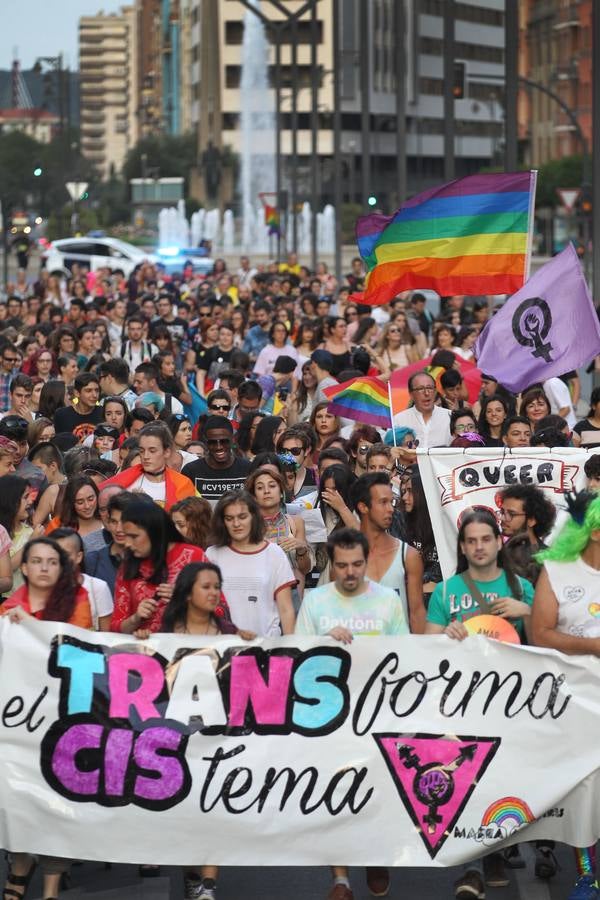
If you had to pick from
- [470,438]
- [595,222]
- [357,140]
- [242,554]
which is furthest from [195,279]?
[357,140]

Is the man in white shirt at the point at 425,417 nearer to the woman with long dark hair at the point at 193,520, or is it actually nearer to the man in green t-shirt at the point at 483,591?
the woman with long dark hair at the point at 193,520

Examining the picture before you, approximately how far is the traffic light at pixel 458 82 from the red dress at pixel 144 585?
957 inches

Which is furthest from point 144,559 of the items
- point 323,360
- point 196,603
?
point 323,360

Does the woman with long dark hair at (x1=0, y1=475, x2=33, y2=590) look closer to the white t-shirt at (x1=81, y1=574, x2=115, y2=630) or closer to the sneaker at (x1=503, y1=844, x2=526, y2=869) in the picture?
the white t-shirt at (x1=81, y1=574, x2=115, y2=630)

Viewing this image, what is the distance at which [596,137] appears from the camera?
2328cm

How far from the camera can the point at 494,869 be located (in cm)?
779

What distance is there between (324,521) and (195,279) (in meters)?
32.8

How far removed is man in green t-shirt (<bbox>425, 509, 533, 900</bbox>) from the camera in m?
7.79

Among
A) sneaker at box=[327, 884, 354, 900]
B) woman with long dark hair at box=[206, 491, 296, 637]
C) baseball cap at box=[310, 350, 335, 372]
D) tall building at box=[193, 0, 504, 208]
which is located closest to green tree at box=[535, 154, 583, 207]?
tall building at box=[193, 0, 504, 208]

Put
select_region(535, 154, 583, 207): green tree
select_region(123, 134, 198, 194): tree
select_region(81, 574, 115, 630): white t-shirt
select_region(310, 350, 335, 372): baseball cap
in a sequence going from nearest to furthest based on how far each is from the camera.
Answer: select_region(81, 574, 115, 630): white t-shirt < select_region(310, 350, 335, 372): baseball cap < select_region(535, 154, 583, 207): green tree < select_region(123, 134, 198, 194): tree

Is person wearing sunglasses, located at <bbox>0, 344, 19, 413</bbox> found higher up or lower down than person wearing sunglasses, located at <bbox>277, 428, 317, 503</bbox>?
higher up

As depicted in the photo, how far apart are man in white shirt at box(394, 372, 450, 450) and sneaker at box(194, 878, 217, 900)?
5549mm

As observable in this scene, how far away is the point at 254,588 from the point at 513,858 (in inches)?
58.2

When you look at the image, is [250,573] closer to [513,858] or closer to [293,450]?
[513,858]
